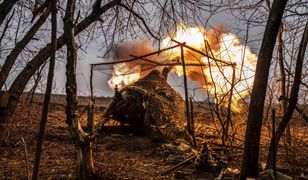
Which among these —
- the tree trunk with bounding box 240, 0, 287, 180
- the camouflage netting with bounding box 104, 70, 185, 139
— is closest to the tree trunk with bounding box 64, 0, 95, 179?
the tree trunk with bounding box 240, 0, 287, 180

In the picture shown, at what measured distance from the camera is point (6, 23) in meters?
7.96

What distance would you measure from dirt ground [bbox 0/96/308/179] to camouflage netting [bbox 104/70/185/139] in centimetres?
63

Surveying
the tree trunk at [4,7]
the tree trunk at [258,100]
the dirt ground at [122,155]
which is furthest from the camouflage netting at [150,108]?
the tree trunk at [258,100]

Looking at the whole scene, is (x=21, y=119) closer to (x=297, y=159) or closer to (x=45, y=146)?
(x=45, y=146)

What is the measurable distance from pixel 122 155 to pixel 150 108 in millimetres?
2913

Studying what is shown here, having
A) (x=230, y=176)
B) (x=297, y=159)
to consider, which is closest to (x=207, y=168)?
(x=230, y=176)

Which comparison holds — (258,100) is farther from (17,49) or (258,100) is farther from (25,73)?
(17,49)

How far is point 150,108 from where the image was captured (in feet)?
36.5

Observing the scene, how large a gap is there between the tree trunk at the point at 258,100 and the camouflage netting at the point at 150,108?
16.7 ft

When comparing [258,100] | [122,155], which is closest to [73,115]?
[258,100]

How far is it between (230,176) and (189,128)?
3473 mm

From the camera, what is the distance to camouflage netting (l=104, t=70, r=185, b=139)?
10.8 metres

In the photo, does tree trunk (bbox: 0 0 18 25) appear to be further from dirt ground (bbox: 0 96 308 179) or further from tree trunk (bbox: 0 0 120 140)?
dirt ground (bbox: 0 96 308 179)

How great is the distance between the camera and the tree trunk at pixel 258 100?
5359 millimetres
